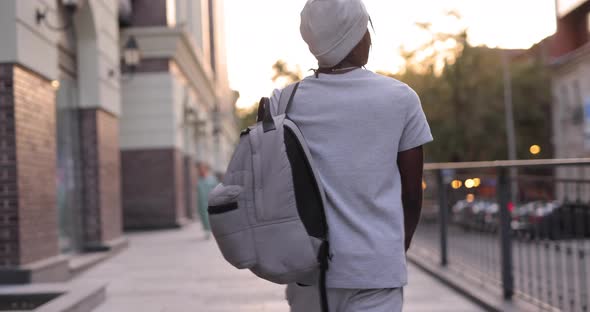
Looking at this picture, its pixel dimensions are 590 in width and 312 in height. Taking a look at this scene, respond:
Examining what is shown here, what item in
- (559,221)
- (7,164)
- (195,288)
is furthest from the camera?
(195,288)

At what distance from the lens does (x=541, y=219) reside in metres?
5.53

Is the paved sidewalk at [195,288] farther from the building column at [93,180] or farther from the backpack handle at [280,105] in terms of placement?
the backpack handle at [280,105]

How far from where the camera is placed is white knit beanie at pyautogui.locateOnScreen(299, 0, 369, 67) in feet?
Answer: 6.95

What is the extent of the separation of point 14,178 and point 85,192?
434 cm

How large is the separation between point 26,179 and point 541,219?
207 inches

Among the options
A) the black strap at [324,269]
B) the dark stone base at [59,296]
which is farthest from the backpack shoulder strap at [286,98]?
the dark stone base at [59,296]

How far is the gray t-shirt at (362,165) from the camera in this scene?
2.02 metres

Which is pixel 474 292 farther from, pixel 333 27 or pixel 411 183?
pixel 333 27

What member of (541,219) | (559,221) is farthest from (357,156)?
(541,219)

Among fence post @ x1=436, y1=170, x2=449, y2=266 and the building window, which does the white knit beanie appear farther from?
the building window

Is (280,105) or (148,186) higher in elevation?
(280,105)

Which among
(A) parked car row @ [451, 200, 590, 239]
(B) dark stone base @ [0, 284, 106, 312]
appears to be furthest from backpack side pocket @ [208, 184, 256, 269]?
(B) dark stone base @ [0, 284, 106, 312]

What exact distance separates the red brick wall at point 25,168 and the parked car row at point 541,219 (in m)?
4.71

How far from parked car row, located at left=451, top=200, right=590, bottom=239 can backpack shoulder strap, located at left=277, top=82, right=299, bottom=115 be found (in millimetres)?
3288
